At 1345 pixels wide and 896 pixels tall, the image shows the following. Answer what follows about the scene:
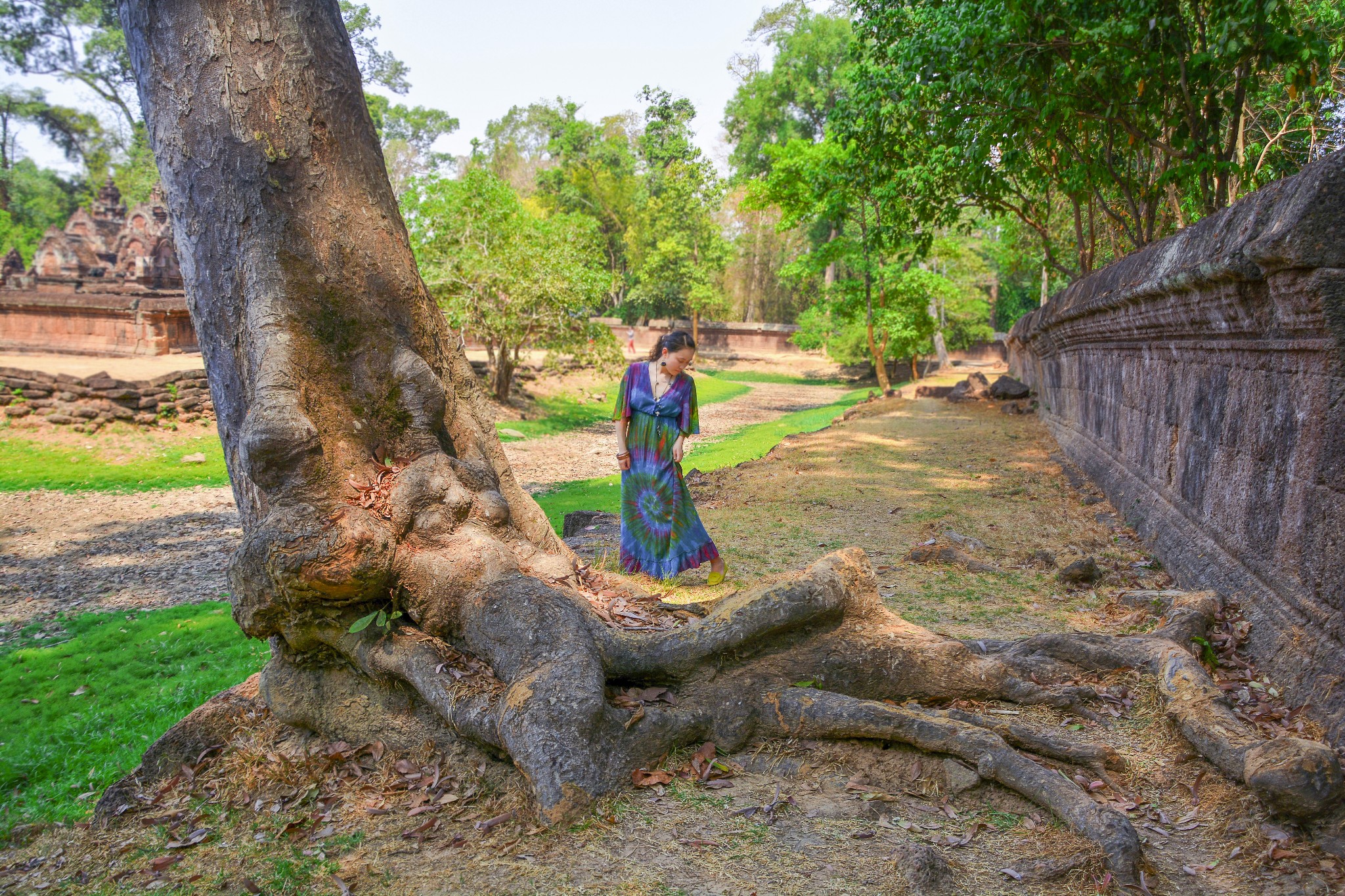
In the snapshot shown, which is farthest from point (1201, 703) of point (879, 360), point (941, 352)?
point (941, 352)

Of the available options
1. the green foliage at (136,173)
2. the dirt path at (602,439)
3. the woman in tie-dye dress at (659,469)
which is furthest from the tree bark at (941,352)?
the green foliage at (136,173)

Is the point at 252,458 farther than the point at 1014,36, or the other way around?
the point at 1014,36

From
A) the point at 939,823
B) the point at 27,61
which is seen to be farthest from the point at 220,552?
the point at 27,61

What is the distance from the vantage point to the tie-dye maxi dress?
4.90 meters

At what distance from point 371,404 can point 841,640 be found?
2122 millimetres

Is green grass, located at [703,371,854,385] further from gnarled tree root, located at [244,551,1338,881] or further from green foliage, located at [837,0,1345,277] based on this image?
gnarled tree root, located at [244,551,1338,881]

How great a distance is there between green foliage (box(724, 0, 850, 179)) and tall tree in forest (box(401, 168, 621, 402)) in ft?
55.0

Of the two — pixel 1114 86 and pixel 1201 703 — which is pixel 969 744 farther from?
pixel 1114 86

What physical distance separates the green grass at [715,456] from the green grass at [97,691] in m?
2.81

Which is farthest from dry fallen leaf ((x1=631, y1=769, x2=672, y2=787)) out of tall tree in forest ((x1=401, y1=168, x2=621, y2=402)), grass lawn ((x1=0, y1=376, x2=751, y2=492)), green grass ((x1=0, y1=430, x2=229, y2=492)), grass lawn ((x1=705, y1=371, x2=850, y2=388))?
grass lawn ((x1=705, y1=371, x2=850, y2=388))

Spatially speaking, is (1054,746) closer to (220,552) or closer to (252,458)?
(252,458)

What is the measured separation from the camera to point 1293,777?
2238 mm

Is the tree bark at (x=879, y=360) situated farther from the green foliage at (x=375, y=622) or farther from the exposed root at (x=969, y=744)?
the green foliage at (x=375, y=622)

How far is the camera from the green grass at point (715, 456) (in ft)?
34.7
